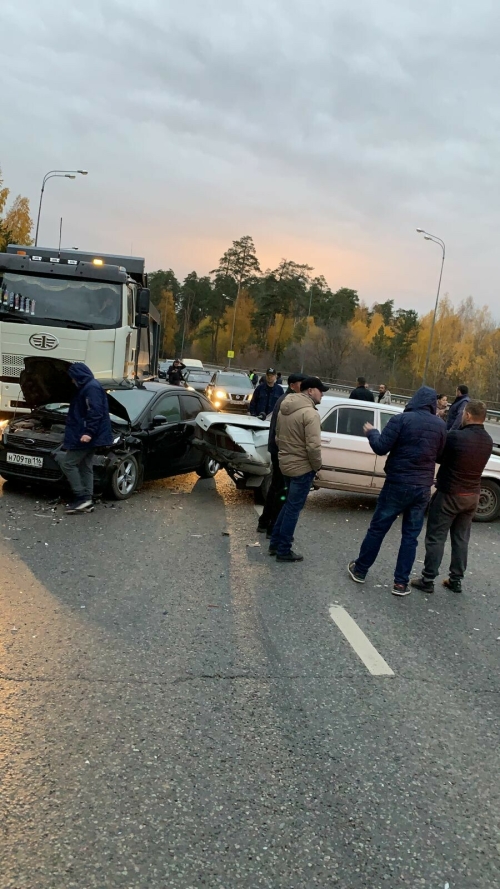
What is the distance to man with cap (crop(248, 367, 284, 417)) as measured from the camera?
14.0 meters

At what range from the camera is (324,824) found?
2758 mm

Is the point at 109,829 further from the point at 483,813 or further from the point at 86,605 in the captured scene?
the point at 86,605

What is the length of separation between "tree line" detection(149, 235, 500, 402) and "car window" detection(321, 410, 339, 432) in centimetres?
5669

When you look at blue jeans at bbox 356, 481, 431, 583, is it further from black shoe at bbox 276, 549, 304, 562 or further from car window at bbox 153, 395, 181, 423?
car window at bbox 153, 395, 181, 423

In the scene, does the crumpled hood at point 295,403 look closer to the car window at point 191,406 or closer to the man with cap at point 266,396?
the car window at point 191,406

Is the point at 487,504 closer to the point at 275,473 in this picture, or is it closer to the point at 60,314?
the point at 275,473

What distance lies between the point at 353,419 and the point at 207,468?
2.78 meters

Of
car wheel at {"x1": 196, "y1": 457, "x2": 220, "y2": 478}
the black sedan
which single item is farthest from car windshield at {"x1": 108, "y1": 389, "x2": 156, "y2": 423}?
car wheel at {"x1": 196, "y1": 457, "x2": 220, "y2": 478}

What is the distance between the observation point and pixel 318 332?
80062mm

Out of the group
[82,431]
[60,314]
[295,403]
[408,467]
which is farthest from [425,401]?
[60,314]

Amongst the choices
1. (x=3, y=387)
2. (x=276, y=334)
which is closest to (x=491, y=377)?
(x=276, y=334)

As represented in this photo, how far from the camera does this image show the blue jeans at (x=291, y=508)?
6.62 meters

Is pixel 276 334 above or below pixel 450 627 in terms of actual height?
above

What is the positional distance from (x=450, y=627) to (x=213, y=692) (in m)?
2.36
